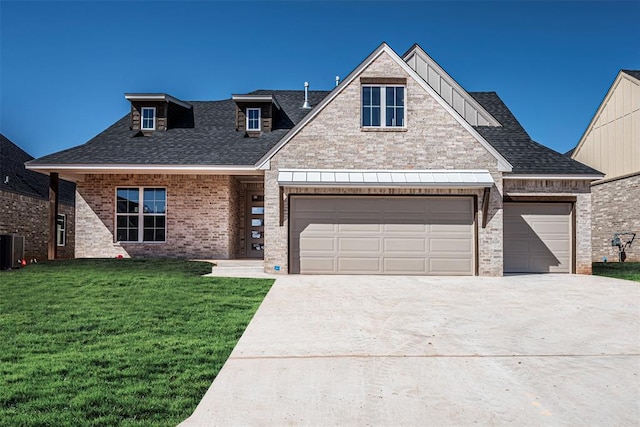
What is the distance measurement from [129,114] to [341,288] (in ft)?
44.6

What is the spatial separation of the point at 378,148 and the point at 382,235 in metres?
2.65

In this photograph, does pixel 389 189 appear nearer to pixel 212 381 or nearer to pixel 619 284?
pixel 619 284

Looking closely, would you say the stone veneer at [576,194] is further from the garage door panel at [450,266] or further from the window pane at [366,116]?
the window pane at [366,116]

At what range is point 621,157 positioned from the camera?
70.2 feet

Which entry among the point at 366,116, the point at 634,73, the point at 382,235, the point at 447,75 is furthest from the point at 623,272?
the point at 634,73

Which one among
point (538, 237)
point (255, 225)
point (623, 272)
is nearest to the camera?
point (538, 237)

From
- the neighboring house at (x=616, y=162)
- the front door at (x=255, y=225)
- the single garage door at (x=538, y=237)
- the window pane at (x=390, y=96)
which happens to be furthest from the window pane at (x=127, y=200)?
the neighboring house at (x=616, y=162)

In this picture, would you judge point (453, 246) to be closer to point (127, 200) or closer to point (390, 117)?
point (390, 117)

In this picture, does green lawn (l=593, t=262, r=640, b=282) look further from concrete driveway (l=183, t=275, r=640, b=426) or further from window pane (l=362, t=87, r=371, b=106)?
window pane (l=362, t=87, r=371, b=106)

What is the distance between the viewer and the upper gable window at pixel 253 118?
19.5 meters

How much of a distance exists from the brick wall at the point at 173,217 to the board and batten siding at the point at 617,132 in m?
17.3

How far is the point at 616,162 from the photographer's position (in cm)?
2181

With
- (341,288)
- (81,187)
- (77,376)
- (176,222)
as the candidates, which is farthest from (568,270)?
(81,187)

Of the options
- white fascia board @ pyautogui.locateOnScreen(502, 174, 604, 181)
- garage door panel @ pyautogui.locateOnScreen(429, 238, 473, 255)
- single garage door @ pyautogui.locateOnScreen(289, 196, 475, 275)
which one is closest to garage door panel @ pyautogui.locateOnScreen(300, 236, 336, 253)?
single garage door @ pyautogui.locateOnScreen(289, 196, 475, 275)
